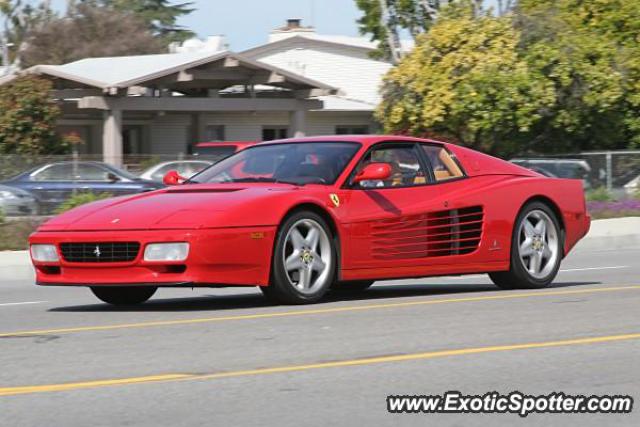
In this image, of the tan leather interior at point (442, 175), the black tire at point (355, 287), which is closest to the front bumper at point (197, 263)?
the black tire at point (355, 287)

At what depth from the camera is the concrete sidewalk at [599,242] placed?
1675 centimetres

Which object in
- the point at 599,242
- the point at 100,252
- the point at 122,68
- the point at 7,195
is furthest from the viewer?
the point at 122,68

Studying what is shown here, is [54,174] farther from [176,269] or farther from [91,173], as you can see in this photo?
[176,269]

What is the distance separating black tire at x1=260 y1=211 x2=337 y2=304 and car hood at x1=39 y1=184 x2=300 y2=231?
0.59ft

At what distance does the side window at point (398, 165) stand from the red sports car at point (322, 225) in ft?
0.04

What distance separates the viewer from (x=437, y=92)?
3212 centimetres

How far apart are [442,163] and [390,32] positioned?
3231cm

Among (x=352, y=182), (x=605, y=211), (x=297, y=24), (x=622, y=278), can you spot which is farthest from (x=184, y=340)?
(x=297, y=24)

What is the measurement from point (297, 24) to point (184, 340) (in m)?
53.9

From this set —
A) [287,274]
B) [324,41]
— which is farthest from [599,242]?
[324,41]

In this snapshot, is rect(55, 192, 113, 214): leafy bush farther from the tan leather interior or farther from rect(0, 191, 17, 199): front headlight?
the tan leather interior

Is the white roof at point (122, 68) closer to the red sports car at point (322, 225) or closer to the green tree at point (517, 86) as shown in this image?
the green tree at point (517, 86)

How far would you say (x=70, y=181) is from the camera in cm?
2544

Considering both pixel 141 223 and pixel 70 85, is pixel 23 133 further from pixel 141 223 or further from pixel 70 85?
pixel 141 223
